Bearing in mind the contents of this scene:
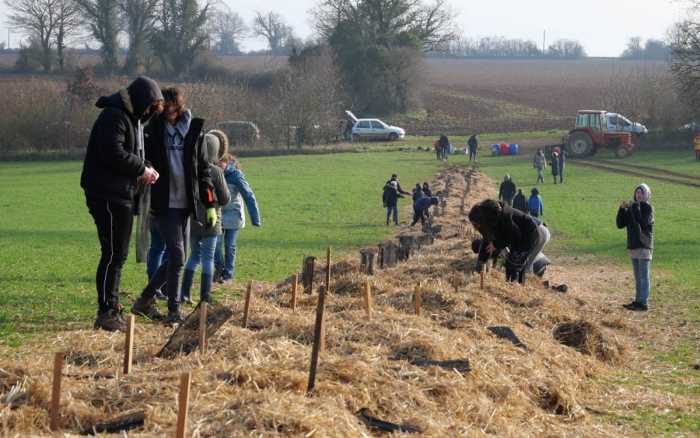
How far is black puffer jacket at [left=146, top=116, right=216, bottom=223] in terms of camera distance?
8625mm

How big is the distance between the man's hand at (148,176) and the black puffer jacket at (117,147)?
0.13ft

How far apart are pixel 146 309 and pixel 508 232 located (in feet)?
13.5

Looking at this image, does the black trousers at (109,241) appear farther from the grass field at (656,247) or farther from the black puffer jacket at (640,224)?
the black puffer jacket at (640,224)

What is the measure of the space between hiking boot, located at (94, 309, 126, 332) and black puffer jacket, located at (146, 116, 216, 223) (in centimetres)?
103

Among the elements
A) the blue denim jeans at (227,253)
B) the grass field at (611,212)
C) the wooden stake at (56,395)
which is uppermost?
the wooden stake at (56,395)

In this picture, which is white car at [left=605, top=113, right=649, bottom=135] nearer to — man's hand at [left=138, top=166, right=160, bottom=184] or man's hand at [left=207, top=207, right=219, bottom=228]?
man's hand at [left=207, top=207, right=219, bottom=228]

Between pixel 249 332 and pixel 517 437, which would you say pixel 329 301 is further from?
pixel 517 437

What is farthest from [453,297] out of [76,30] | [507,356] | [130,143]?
[76,30]

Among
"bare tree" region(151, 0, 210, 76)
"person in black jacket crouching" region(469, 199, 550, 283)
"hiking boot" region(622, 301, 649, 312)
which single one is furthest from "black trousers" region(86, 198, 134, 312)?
"bare tree" region(151, 0, 210, 76)

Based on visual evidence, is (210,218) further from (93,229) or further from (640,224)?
(93,229)

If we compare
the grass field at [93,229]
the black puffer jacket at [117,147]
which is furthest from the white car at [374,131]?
the black puffer jacket at [117,147]

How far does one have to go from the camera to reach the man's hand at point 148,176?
8.00 meters

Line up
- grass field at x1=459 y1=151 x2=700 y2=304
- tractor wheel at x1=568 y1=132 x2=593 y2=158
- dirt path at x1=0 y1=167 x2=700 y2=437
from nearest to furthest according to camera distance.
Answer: dirt path at x1=0 y1=167 x2=700 y2=437, grass field at x1=459 y1=151 x2=700 y2=304, tractor wheel at x1=568 y1=132 x2=593 y2=158

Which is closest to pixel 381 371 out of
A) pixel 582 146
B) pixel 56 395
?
pixel 56 395
